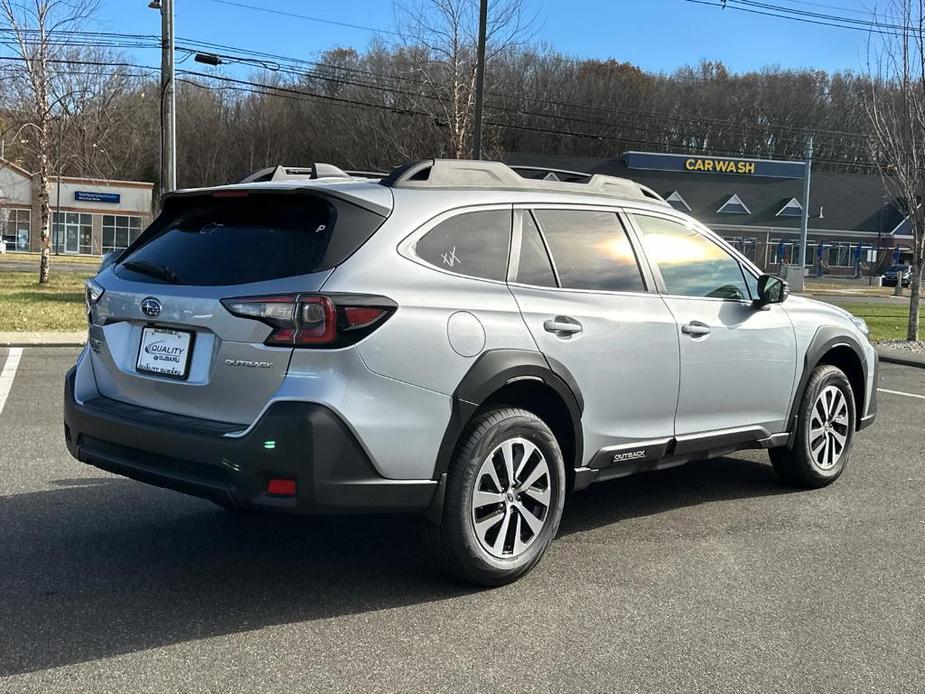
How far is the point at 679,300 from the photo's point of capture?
4.82 metres

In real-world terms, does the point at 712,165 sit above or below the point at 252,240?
above

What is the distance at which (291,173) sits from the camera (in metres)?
4.80

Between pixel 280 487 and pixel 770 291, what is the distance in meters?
3.26

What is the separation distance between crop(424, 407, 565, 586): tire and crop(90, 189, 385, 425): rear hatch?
908mm

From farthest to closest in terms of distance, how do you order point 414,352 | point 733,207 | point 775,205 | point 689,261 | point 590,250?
point 775,205 → point 733,207 → point 689,261 → point 590,250 → point 414,352

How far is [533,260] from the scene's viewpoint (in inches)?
166

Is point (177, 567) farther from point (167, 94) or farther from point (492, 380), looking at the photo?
point (167, 94)

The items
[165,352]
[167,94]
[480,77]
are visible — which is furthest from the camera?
[480,77]

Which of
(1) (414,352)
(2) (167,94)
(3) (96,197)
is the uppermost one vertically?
(3) (96,197)

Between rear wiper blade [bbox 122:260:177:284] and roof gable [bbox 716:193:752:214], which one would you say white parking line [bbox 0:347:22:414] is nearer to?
rear wiper blade [bbox 122:260:177:284]

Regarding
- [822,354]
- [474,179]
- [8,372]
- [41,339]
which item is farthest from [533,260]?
[41,339]

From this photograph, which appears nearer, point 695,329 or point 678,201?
point 695,329

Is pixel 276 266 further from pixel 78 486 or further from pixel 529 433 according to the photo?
pixel 78 486

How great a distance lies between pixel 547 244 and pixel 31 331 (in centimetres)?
1157
